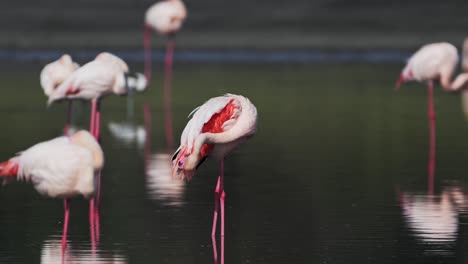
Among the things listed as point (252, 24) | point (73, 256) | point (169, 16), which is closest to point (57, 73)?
point (73, 256)

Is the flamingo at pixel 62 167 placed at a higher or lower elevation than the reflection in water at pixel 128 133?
higher

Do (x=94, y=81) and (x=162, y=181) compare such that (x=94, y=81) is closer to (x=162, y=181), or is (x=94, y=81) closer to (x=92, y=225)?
(x=162, y=181)

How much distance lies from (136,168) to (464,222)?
376 centimetres

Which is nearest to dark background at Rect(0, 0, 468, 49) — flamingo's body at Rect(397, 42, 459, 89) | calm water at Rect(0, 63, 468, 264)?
calm water at Rect(0, 63, 468, 264)

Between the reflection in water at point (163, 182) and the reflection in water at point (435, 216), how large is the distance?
5.44 ft

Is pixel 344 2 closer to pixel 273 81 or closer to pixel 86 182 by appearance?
pixel 273 81

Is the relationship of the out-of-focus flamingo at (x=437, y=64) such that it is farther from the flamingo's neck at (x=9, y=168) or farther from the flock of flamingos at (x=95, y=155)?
the flamingo's neck at (x=9, y=168)

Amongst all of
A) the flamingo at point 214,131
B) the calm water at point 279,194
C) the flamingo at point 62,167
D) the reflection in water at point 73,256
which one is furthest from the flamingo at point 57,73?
the reflection in water at point 73,256

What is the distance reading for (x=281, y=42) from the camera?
33500 millimetres

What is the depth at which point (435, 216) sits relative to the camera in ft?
32.0

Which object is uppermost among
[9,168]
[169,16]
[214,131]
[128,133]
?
[169,16]

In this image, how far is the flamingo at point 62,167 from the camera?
8500 millimetres

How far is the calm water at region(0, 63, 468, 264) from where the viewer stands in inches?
337

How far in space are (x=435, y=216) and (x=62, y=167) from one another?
2.67 metres
